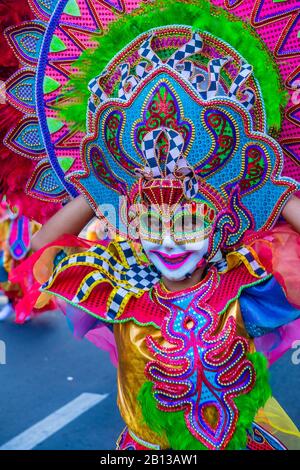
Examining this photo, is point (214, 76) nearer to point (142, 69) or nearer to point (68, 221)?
point (142, 69)

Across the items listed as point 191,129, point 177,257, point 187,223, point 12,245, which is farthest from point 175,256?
point 12,245

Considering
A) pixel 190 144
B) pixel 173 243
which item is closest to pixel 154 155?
pixel 190 144

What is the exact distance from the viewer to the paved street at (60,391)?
12.5 ft

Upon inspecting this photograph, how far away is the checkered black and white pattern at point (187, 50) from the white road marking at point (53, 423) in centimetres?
227

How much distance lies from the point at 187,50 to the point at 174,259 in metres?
0.68

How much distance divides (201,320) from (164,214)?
374mm

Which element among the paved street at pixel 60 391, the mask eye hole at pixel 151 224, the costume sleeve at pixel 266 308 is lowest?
the paved street at pixel 60 391

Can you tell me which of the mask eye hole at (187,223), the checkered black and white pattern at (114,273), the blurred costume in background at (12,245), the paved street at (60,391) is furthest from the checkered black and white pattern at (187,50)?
the blurred costume in background at (12,245)

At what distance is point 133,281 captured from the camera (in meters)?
2.47

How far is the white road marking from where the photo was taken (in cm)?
368

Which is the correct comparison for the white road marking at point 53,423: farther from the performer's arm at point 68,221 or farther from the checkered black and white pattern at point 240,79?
the checkered black and white pattern at point 240,79

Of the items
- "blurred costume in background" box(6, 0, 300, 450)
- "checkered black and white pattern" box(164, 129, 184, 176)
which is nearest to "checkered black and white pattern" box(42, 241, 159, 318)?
"blurred costume in background" box(6, 0, 300, 450)

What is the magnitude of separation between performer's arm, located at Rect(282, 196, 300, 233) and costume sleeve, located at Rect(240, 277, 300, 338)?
7.8 inches

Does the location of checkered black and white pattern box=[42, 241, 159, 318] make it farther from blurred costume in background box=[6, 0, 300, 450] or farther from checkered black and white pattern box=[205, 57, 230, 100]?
checkered black and white pattern box=[205, 57, 230, 100]
